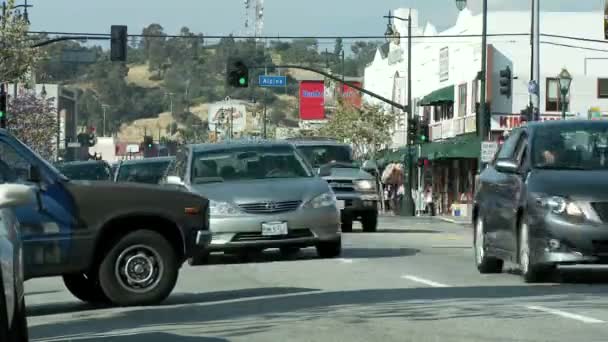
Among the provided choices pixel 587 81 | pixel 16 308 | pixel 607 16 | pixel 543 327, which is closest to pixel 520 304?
pixel 543 327

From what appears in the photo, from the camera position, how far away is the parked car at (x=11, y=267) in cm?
770

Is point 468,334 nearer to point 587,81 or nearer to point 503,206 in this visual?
point 503,206

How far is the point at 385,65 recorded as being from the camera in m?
102

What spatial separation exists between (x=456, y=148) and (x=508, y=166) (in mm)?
48366

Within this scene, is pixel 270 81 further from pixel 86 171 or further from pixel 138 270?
→ pixel 138 270

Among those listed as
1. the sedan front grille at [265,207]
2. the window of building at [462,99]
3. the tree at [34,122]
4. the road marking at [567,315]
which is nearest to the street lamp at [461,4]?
the window of building at [462,99]

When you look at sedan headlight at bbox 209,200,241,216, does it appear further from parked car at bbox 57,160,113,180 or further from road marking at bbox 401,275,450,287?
parked car at bbox 57,160,113,180

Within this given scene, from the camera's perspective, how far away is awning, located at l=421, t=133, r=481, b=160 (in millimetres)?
63719

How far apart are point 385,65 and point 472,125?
31.5m

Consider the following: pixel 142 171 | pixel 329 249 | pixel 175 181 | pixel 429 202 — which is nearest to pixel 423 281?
pixel 329 249

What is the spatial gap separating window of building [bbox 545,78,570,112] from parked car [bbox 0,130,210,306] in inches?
2156

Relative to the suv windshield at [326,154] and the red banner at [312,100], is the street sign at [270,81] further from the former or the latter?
the red banner at [312,100]

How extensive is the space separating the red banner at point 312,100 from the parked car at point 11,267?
121 m

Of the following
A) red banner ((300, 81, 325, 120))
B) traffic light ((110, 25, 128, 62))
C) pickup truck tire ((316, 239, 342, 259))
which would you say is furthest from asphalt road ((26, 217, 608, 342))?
red banner ((300, 81, 325, 120))
